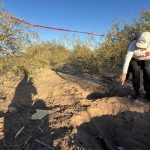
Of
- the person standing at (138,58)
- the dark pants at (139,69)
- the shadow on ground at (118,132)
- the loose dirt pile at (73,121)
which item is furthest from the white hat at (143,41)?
the shadow on ground at (118,132)

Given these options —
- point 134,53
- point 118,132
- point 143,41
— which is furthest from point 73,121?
point 143,41

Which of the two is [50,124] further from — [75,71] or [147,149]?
[75,71]

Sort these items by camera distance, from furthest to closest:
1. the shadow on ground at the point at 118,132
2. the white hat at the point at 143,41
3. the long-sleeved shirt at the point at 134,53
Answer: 1. the long-sleeved shirt at the point at 134,53
2. the white hat at the point at 143,41
3. the shadow on ground at the point at 118,132

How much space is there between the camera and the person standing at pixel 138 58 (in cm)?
670

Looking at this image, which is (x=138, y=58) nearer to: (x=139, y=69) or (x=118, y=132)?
(x=139, y=69)

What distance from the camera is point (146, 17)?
12.0 metres

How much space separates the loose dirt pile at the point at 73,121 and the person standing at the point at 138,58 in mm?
524

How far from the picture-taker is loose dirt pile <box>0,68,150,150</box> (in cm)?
560

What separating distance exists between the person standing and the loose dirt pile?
1.72ft

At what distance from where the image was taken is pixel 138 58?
7.05 m

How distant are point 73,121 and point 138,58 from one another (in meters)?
2.07

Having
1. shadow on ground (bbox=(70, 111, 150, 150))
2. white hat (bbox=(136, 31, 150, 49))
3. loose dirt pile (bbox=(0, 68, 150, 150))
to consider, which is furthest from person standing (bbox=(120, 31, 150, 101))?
shadow on ground (bbox=(70, 111, 150, 150))

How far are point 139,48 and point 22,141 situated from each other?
120 inches

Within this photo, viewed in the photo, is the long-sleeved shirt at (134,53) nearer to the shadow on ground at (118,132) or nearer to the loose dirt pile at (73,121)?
the loose dirt pile at (73,121)
